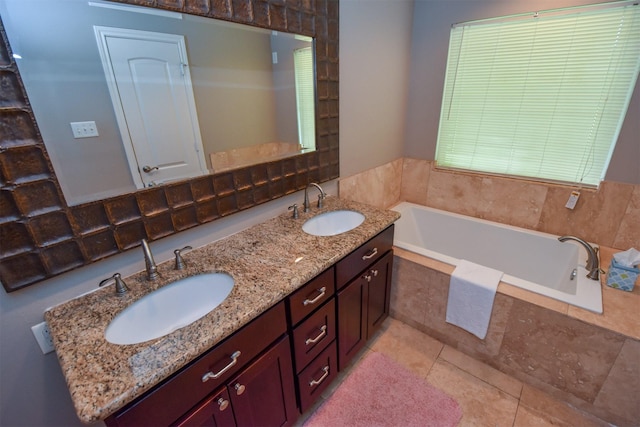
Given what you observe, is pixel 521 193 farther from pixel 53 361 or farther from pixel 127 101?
pixel 53 361

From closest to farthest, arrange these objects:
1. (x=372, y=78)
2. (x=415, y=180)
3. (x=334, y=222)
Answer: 1. (x=334, y=222)
2. (x=372, y=78)
3. (x=415, y=180)

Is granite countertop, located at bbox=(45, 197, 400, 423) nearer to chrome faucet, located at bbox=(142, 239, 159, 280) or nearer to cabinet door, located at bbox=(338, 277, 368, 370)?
chrome faucet, located at bbox=(142, 239, 159, 280)

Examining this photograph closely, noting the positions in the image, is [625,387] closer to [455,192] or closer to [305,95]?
[455,192]

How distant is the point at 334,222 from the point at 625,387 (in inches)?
60.9

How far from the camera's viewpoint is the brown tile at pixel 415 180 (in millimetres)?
2512

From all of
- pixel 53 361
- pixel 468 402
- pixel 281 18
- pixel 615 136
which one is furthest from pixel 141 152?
pixel 615 136

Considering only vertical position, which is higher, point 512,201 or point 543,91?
point 543,91

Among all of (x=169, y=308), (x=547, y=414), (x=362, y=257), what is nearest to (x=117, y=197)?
(x=169, y=308)

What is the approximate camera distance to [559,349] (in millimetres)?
1380

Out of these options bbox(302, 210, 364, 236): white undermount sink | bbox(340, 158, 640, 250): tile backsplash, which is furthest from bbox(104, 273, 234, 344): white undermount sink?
bbox(340, 158, 640, 250): tile backsplash

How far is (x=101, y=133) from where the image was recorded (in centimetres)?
95

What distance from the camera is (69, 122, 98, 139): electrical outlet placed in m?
0.88

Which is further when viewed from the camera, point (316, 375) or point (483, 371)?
point (483, 371)

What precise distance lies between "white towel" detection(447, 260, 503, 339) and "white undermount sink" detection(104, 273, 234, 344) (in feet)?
4.20
